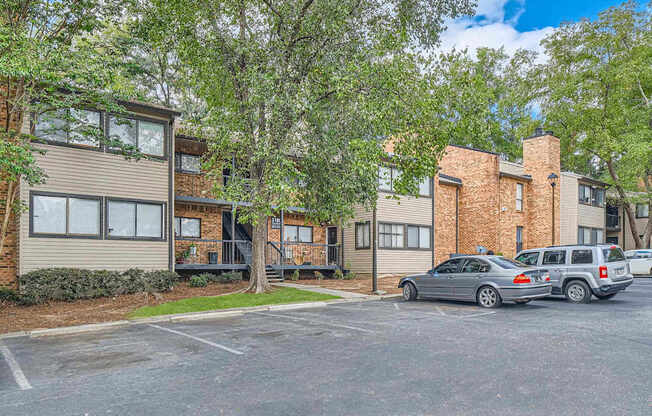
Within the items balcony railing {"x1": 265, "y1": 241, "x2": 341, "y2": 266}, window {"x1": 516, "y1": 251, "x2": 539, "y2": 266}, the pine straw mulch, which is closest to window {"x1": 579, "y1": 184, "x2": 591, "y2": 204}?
the pine straw mulch

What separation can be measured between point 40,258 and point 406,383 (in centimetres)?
1391

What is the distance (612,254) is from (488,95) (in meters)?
6.24

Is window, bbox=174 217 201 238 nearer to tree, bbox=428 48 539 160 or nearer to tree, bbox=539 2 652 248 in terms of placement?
tree, bbox=428 48 539 160

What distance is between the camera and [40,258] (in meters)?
15.2

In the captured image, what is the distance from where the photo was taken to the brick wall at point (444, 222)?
28219 mm

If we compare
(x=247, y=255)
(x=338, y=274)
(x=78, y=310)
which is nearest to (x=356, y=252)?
(x=338, y=274)

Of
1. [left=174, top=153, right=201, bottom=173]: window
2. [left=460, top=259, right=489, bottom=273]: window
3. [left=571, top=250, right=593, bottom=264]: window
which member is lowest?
[left=460, top=259, right=489, bottom=273]: window

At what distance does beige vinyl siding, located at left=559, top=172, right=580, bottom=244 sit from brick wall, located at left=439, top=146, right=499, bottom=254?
6.48 metres

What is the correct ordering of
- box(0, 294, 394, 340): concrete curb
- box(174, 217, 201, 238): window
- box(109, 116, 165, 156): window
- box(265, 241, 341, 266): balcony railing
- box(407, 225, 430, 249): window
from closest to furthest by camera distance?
box(0, 294, 394, 340): concrete curb → box(109, 116, 165, 156): window → box(174, 217, 201, 238): window → box(265, 241, 341, 266): balcony railing → box(407, 225, 430, 249): window

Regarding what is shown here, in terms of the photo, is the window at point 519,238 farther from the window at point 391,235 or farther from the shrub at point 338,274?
the shrub at point 338,274

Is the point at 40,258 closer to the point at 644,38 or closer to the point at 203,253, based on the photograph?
the point at 203,253

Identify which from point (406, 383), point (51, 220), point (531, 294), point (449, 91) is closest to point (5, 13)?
point (51, 220)

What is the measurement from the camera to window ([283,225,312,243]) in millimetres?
25219

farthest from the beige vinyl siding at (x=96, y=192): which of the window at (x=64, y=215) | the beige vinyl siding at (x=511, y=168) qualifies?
the beige vinyl siding at (x=511, y=168)
